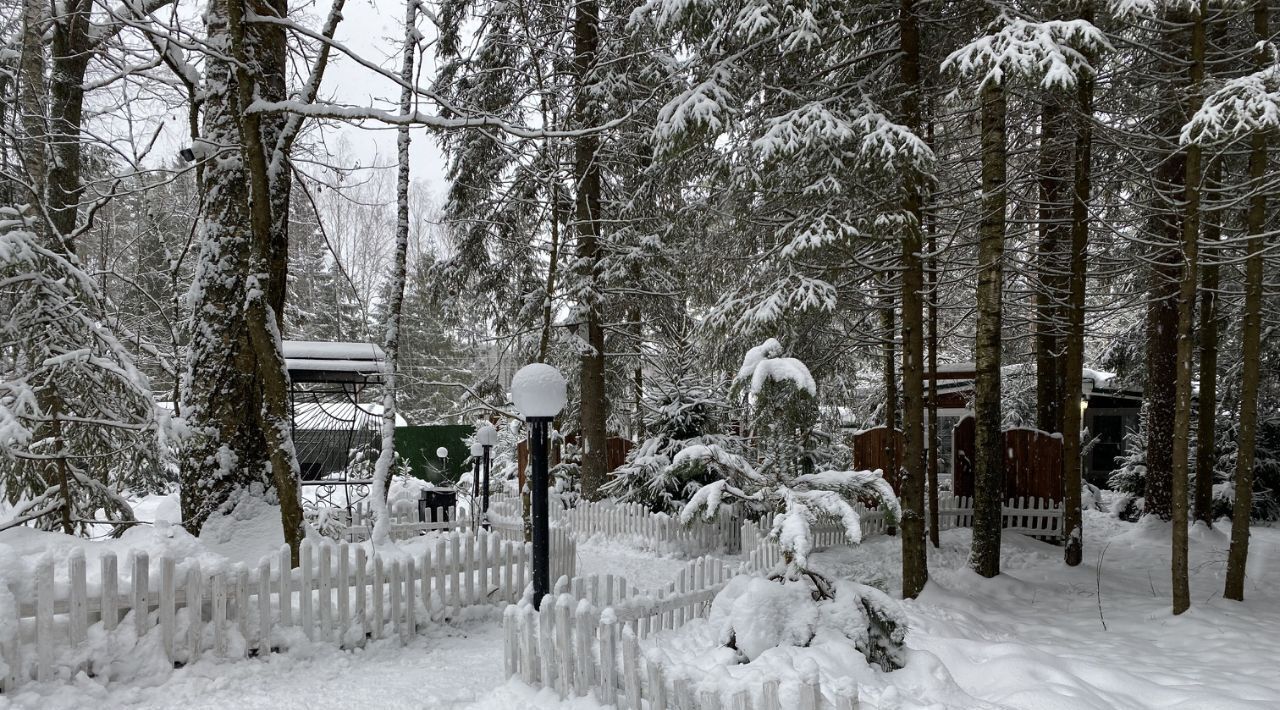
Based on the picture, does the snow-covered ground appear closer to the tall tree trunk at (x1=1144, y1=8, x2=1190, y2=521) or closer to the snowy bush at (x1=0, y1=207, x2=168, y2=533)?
the snowy bush at (x1=0, y1=207, x2=168, y2=533)

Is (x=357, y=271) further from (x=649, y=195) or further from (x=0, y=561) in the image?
(x=0, y=561)

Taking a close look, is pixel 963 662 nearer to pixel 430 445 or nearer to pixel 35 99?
pixel 35 99

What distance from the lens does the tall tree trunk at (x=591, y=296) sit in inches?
454

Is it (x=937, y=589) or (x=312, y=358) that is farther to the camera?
(x=312, y=358)

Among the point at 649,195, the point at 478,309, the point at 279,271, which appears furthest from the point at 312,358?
the point at 649,195

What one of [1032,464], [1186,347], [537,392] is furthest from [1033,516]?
[537,392]

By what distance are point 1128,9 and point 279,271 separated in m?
7.75

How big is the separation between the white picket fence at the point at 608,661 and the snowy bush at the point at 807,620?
1.43ft

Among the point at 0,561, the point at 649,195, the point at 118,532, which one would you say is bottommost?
the point at 118,532

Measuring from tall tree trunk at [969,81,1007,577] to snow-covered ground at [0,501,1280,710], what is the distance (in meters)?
0.55

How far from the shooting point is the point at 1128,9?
6062 millimetres

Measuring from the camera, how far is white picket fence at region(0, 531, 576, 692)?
377cm

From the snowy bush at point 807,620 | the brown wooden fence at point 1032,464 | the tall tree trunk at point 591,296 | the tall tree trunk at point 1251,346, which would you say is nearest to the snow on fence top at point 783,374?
the snowy bush at point 807,620

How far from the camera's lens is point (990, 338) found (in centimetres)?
752
